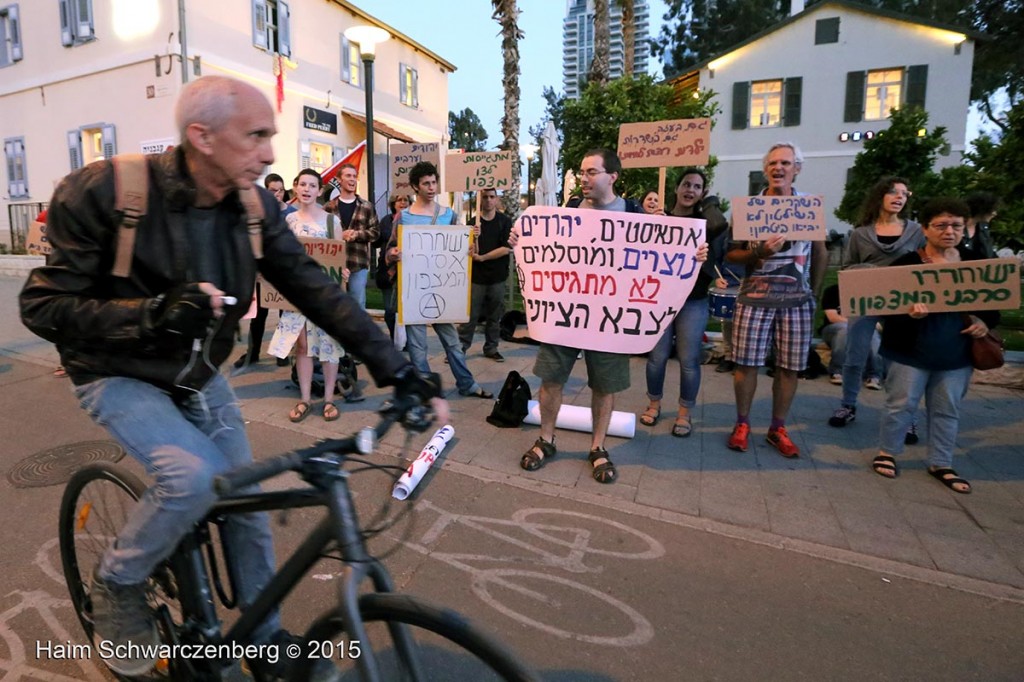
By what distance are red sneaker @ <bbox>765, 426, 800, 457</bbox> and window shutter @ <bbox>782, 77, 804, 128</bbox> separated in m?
22.9

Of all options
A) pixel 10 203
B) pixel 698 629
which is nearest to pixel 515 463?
pixel 698 629

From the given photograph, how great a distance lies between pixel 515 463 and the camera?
439 cm

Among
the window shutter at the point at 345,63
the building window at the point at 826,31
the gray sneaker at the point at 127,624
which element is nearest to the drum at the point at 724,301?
the gray sneaker at the point at 127,624

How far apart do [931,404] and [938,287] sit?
0.78 meters

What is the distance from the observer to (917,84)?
22.3 metres

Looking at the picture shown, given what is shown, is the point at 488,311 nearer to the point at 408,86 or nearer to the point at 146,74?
the point at 146,74

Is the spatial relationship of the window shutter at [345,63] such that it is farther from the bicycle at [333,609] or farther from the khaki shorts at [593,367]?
the bicycle at [333,609]

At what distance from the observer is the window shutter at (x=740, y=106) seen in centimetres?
2444

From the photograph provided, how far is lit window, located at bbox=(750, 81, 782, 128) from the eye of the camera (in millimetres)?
24312

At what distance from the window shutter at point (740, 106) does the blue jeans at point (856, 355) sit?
21341 mm

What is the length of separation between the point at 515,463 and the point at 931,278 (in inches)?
116

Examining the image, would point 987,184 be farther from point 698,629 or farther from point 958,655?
point 698,629

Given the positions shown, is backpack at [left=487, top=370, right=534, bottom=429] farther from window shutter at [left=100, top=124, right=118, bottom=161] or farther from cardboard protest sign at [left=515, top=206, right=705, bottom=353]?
window shutter at [left=100, top=124, right=118, bottom=161]

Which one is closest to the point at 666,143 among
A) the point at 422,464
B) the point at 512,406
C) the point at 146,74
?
the point at 512,406
